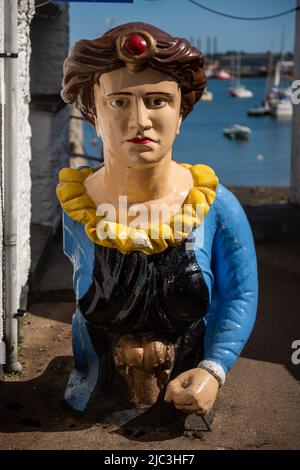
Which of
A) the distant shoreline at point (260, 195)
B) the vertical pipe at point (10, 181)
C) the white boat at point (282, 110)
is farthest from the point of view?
the white boat at point (282, 110)

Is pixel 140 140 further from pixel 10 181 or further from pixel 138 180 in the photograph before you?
pixel 10 181

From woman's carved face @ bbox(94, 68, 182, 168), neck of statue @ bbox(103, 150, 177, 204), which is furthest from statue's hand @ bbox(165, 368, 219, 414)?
woman's carved face @ bbox(94, 68, 182, 168)

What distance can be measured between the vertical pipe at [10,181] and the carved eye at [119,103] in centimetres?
125

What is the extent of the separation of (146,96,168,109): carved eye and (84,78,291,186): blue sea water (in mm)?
16108

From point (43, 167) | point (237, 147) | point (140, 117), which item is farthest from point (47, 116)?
point (237, 147)

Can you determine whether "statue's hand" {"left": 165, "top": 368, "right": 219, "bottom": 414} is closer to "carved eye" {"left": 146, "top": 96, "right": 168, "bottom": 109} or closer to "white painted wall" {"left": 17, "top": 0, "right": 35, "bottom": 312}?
"carved eye" {"left": 146, "top": 96, "right": 168, "bottom": 109}

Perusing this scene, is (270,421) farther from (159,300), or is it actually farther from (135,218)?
(135,218)

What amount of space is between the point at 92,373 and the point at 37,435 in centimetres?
42

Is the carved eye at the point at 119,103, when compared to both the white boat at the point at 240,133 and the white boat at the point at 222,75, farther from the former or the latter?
the white boat at the point at 222,75

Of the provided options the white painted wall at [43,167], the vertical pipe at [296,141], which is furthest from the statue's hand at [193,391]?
the vertical pipe at [296,141]

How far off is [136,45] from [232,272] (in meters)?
1.19

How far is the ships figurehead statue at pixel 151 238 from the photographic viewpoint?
3.60 meters

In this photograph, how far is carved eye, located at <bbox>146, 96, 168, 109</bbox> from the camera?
3602mm

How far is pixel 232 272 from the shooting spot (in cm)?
389
